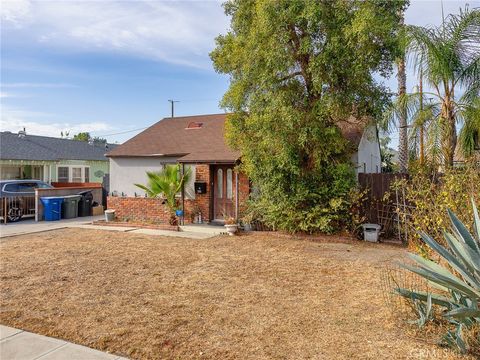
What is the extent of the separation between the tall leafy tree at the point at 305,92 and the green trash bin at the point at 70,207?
32.9 ft

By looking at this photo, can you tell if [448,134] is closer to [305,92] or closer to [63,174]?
[305,92]

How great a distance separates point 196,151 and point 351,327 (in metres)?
11.6

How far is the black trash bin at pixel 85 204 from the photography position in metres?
18.0

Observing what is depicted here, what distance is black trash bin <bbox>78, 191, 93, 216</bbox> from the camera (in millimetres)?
18031

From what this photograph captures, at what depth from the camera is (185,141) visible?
16.6 meters

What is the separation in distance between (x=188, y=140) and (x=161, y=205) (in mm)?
3583

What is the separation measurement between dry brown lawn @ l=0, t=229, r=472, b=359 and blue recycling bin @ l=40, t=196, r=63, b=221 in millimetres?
6756

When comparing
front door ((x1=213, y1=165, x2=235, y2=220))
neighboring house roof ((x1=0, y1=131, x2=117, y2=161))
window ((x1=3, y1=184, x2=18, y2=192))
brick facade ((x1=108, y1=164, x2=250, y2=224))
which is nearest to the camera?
brick facade ((x1=108, y1=164, x2=250, y2=224))

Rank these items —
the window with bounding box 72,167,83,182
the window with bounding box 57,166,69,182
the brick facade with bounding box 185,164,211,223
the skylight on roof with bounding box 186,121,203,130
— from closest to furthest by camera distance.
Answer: the brick facade with bounding box 185,164,211,223 → the skylight on roof with bounding box 186,121,203,130 → the window with bounding box 57,166,69,182 → the window with bounding box 72,167,83,182

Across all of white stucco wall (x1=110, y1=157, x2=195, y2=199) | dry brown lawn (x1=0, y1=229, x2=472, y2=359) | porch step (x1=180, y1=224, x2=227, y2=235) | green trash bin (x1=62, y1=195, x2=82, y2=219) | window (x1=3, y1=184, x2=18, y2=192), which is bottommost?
dry brown lawn (x1=0, y1=229, x2=472, y2=359)

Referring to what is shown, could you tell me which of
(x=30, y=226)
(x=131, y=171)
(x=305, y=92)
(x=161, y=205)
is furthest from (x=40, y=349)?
(x=131, y=171)

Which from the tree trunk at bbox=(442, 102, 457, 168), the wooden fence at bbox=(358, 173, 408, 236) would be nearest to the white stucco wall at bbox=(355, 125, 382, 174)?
the wooden fence at bbox=(358, 173, 408, 236)

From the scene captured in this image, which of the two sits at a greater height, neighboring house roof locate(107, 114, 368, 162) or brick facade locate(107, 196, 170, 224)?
neighboring house roof locate(107, 114, 368, 162)

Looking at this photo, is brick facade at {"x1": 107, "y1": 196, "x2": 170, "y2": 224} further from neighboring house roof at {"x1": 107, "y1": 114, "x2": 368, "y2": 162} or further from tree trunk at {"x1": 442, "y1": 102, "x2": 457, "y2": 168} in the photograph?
tree trunk at {"x1": 442, "y1": 102, "x2": 457, "y2": 168}
